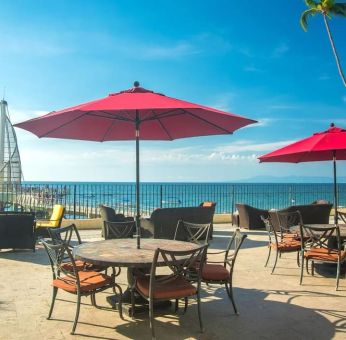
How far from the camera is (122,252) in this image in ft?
13.9

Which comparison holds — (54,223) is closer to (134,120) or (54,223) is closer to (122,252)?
(134,120)

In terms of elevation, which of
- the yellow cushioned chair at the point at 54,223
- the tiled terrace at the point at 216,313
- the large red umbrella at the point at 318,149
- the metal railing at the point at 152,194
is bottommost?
the tiled terrace at the point at 216,313

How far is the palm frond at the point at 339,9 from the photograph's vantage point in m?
17.1

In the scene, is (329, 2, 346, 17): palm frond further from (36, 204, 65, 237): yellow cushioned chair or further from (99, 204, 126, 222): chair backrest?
(36, 204, 65, 237): yellow cushioned chair

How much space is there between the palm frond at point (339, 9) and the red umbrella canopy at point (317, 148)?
11.6 metres

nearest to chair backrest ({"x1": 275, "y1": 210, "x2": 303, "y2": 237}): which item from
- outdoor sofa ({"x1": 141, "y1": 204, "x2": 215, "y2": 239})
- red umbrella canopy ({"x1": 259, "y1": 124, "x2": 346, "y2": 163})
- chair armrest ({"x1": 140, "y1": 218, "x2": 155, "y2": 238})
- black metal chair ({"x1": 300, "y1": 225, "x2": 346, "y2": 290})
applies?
black metal chair ({"x1": 300, "y1": 225, "x2": 346, "y2": 290})

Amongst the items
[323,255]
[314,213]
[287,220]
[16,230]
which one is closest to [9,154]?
[16,230]

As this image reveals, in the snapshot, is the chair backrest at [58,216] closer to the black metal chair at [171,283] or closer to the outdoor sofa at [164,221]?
the outdoor sofa at [164,221]

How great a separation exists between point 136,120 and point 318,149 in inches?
128

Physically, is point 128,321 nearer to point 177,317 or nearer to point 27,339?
point 177,317

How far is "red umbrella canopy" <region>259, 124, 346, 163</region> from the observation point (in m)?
6.54

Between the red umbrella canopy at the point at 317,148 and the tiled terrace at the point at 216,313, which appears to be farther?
the red umbrella canopy at the point at 317,148

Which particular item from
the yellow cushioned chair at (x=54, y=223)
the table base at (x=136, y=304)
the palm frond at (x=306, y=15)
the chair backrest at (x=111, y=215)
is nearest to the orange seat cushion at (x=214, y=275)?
the table base at (x=136, y=304)

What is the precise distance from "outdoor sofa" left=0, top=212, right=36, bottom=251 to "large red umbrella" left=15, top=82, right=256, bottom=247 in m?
2.70
